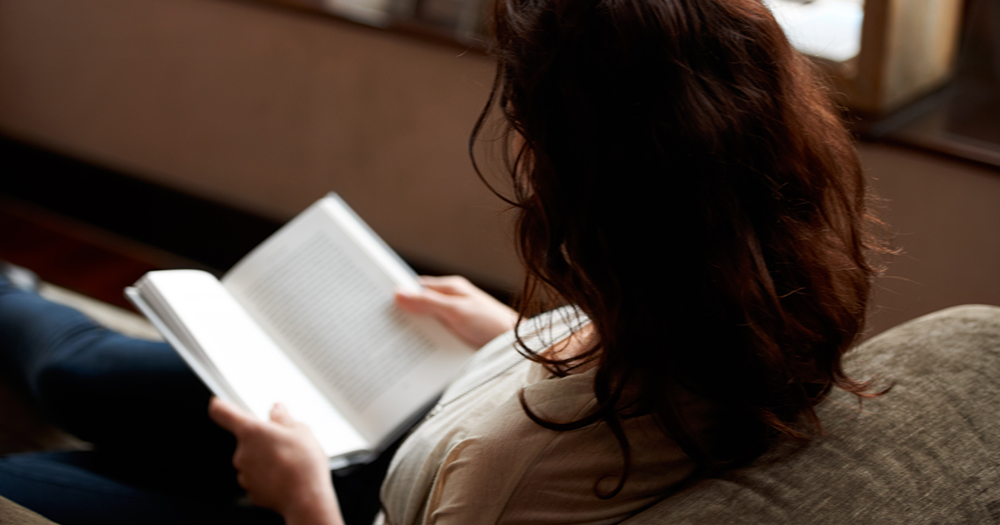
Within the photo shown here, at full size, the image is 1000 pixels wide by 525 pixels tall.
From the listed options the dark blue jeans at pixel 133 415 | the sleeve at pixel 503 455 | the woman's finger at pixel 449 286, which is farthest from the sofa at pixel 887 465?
the woman's finger at pixel 449 286

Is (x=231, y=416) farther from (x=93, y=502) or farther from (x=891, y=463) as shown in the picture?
(x=891, y=463)

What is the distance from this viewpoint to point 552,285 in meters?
0.64

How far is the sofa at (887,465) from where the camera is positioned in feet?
2.05

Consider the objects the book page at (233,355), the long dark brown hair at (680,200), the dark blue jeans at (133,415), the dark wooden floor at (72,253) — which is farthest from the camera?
the dark wooden floor at (72,253)

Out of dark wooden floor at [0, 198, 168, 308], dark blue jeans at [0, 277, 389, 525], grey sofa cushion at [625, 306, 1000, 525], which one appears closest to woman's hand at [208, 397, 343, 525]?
dark blue jeans at [0, 277, 389, 525]

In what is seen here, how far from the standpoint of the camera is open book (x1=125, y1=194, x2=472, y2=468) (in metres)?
0.94


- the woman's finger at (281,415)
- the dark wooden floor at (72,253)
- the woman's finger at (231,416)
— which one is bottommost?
the dark wooden floor at (72,253)

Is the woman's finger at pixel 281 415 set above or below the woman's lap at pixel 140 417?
above

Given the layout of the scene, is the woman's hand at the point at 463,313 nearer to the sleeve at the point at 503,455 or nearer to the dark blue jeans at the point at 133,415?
the dark blue jeans at the point at 133,415

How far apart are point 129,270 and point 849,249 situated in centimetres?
191

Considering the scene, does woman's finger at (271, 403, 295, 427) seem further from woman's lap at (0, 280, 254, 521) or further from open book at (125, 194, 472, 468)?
woman's lap at (0, 280, 254, 521)

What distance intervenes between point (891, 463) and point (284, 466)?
→ 601 millimetres

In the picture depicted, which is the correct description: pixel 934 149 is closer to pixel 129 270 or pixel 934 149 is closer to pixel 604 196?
pixel 604 196

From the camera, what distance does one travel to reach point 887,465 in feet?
2.17
